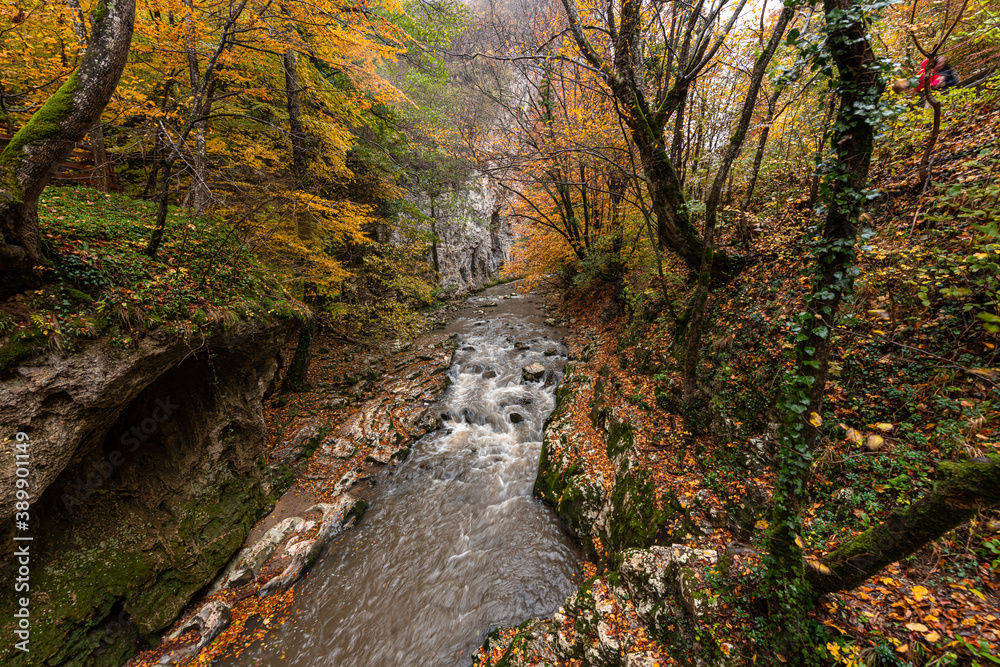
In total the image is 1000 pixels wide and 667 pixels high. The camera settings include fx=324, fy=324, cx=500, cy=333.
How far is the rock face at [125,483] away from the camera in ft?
13.2

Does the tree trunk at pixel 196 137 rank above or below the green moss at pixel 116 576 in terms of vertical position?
above

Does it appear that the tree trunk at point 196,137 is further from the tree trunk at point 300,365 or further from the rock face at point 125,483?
the tree trunk at point 300,365

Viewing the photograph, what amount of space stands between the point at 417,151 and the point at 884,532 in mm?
18474

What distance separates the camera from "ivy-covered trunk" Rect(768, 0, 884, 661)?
106 inches

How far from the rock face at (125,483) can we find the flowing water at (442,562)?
180 centimetres

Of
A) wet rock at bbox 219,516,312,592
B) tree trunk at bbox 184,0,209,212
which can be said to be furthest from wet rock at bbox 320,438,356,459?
tree trunk at bbox 184,0,209,212

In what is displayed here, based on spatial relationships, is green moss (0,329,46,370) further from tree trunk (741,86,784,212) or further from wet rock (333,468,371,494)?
tree trunk (741,86,784,212)

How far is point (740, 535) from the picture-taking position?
13.8 feet

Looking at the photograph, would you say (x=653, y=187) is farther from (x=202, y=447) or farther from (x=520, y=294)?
(x=520, y=294)

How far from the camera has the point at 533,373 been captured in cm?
1188

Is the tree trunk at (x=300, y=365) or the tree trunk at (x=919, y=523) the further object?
the tree trunk at (x=300, y=365)

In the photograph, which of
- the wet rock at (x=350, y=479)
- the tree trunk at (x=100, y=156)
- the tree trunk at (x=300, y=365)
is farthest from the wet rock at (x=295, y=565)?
the tree trunk at (x=100, y=156)

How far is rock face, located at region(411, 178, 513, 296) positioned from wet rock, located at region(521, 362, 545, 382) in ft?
34.7

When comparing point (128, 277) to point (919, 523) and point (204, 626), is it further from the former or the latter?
point (919, 523)
